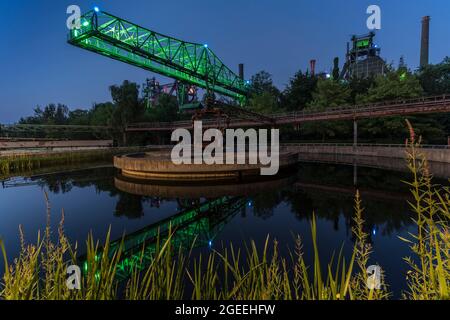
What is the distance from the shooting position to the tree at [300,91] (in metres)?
54.9

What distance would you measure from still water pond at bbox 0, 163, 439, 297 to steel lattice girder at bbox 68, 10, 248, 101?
3601 cm

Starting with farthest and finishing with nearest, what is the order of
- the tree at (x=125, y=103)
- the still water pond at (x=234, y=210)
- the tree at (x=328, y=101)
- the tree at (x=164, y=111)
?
the tree at (x=164, y=111) → the tree at (x=125, y=103) → the tree at (x=328, y=101) → the still water pond at (x=234, y=210)

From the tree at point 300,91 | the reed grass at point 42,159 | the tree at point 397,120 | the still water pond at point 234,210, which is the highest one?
the tree at point 300,91

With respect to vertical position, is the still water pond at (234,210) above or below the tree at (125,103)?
below

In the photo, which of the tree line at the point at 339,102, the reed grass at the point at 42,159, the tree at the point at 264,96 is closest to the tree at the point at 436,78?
the tree line at the point at 339,102

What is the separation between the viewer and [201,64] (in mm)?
71688

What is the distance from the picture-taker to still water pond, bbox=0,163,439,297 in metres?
8.16

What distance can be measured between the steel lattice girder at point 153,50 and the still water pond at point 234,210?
118 feet

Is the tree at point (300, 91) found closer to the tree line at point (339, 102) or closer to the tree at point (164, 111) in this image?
the tree line at point (339, 102)

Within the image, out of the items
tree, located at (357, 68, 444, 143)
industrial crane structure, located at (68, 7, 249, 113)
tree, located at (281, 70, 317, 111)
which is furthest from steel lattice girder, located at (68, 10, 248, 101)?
tree, located at (357, 68, 444, 143)

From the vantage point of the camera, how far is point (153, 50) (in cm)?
5544

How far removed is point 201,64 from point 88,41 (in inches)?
1267

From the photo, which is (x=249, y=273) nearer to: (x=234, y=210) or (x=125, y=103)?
(x=234, y=210)

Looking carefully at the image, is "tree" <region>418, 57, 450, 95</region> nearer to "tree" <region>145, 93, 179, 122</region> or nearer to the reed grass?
"tree" <region>145, 93, 179, 122</region>
